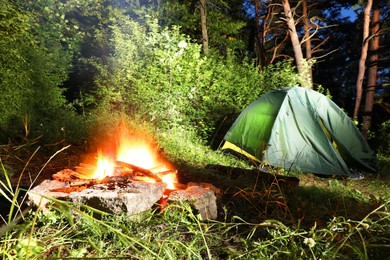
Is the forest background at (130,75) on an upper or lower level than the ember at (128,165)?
upper

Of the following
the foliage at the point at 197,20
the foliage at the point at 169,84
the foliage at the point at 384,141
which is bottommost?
the foliage at the point at 384,141

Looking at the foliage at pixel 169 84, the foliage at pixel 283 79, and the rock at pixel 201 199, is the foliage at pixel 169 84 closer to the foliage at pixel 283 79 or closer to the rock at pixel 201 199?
the foliage at pixel 283 79

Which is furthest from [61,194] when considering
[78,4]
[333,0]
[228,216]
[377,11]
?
[333,0]

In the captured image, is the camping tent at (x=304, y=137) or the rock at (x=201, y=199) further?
the camping tent at (x=304, y=137)

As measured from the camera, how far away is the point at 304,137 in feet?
19.7

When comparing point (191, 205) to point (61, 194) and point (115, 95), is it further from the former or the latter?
point (115, 95)

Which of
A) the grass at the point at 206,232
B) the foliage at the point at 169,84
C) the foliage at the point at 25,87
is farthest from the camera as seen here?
the foliage at the point at 169,84

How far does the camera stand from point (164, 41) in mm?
8227

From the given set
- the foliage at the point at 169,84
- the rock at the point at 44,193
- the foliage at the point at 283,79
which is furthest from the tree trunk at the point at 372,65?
the rock at the point at 44,193

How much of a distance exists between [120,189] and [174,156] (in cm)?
322

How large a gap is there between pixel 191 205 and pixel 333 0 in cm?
1863

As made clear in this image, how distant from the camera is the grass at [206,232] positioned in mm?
1436

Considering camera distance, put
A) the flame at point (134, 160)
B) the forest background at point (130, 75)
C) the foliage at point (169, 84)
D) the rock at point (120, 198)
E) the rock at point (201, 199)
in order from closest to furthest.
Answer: the rock at point (120, 198) < the rock at point (201, 199) < the flame at point (134, 160) < the forest background at point (130, 75) < the foliage at point (169, 84)

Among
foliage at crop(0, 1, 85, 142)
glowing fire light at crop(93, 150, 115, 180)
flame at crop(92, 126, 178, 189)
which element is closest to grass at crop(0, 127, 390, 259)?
flame at crop(92, 126, 178, 189)
